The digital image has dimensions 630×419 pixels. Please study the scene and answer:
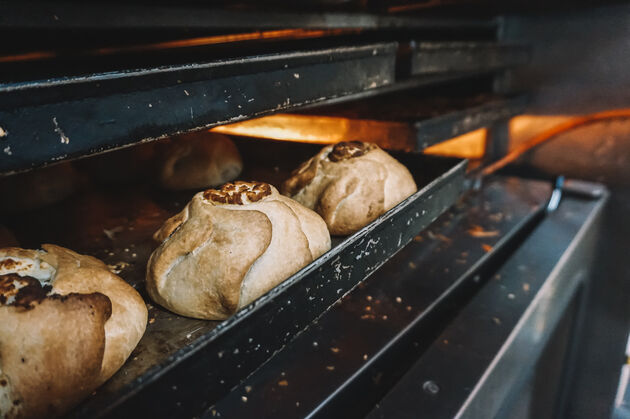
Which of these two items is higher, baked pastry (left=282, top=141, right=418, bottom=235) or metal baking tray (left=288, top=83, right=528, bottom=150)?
metal baking tray (left=288, top=83, right=528, bottom=150)

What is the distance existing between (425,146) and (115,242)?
3.56ft

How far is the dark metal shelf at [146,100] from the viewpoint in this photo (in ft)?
1.59

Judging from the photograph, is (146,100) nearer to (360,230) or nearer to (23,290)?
(23,290)

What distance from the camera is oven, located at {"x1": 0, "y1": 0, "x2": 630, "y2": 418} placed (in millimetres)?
610

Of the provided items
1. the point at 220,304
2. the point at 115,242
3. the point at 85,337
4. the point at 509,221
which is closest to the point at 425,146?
the point at 509,221

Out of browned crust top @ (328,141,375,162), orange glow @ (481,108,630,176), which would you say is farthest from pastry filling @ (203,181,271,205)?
orange glow @ (481,108,630,176)

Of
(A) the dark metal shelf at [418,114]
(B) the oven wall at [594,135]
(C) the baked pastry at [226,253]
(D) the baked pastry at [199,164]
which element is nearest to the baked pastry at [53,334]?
(C) the baked pastry at [226,253]

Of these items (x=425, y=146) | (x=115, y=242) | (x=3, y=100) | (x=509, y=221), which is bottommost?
(x=509, y=221)

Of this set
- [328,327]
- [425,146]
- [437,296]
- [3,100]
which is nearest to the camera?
[3,100]

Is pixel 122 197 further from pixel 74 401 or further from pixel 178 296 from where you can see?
pixel 74 401

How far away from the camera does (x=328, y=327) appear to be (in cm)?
109

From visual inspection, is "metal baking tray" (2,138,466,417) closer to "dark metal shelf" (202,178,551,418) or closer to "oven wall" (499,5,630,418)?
"dark metal shelf" (202,178,551,418)

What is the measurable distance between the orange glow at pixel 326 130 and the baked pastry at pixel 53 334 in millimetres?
832

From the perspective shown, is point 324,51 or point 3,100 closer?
point 3,100
